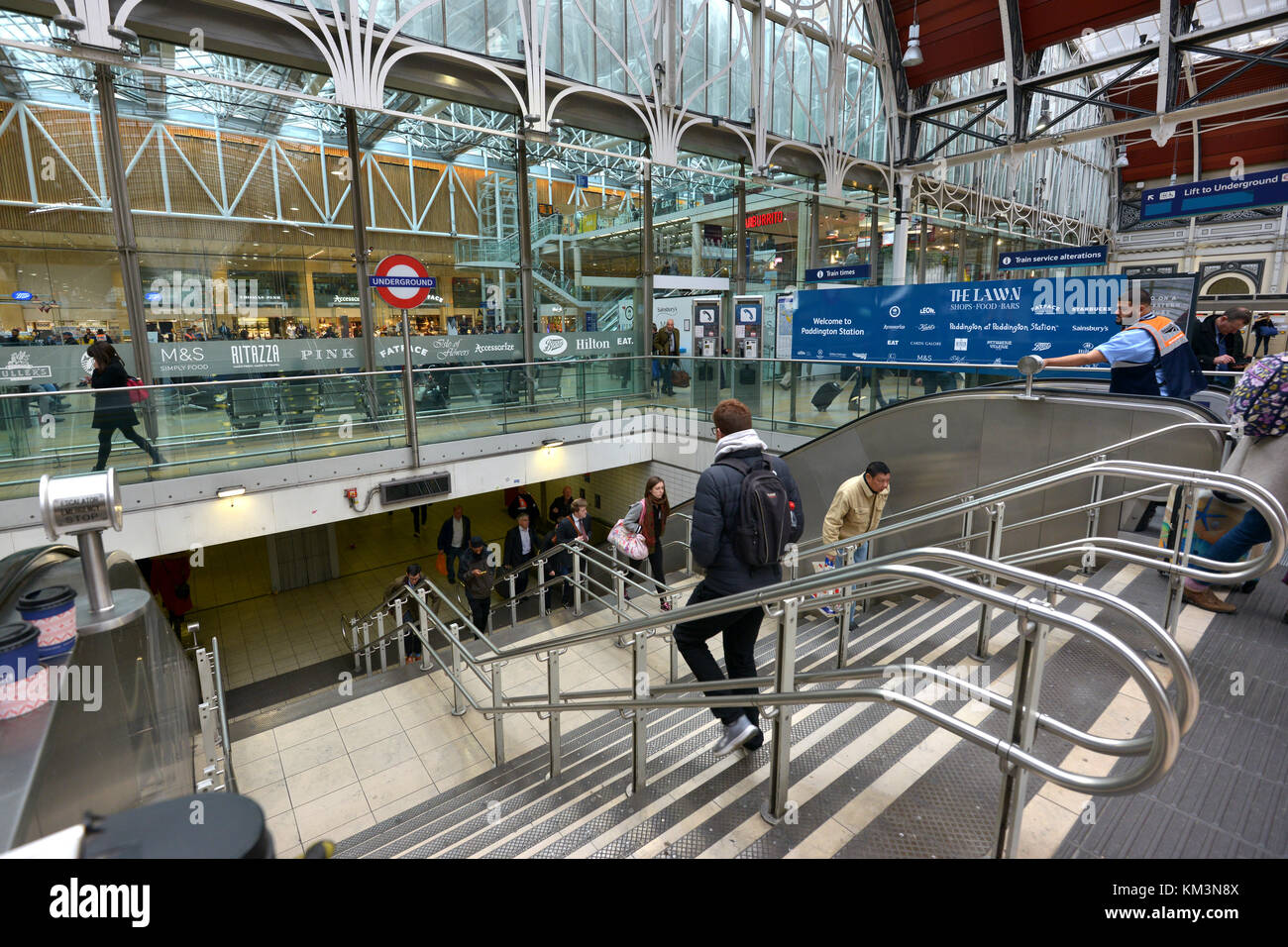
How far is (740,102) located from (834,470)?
943 cm

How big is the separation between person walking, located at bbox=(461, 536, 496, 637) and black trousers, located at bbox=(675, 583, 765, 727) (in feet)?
17.8

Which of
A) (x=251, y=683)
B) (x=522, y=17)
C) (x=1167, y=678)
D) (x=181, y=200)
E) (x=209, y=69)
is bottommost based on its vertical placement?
(x=251, y=683)

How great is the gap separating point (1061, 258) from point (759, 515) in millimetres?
13058

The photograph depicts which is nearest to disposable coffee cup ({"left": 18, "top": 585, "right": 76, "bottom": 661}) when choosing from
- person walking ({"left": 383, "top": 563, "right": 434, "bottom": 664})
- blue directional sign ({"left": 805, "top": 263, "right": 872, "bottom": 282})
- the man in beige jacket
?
the man in beige jacket

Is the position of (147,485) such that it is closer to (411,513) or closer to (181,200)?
(181,200)

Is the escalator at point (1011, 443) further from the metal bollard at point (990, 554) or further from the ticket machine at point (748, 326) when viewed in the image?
the ticket machine at point (748, 326)

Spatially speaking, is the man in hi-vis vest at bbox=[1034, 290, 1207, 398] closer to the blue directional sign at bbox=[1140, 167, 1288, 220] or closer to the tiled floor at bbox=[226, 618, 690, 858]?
the tiled floor at bbox=[226, 618, 690, 858]

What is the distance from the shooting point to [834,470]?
26.7ft

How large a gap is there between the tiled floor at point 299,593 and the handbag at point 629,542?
20.8 feet

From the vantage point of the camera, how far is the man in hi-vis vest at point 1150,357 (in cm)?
490

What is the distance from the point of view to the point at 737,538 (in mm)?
3146

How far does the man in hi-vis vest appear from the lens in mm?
4898

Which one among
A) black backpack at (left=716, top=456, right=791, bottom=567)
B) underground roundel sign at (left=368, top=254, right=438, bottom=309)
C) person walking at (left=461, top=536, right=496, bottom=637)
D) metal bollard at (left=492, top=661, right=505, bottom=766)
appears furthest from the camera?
person walking at (left=461, top=536, right=496, bottom=637)

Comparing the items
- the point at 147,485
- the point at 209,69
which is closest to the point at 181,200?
the point at 209,69
